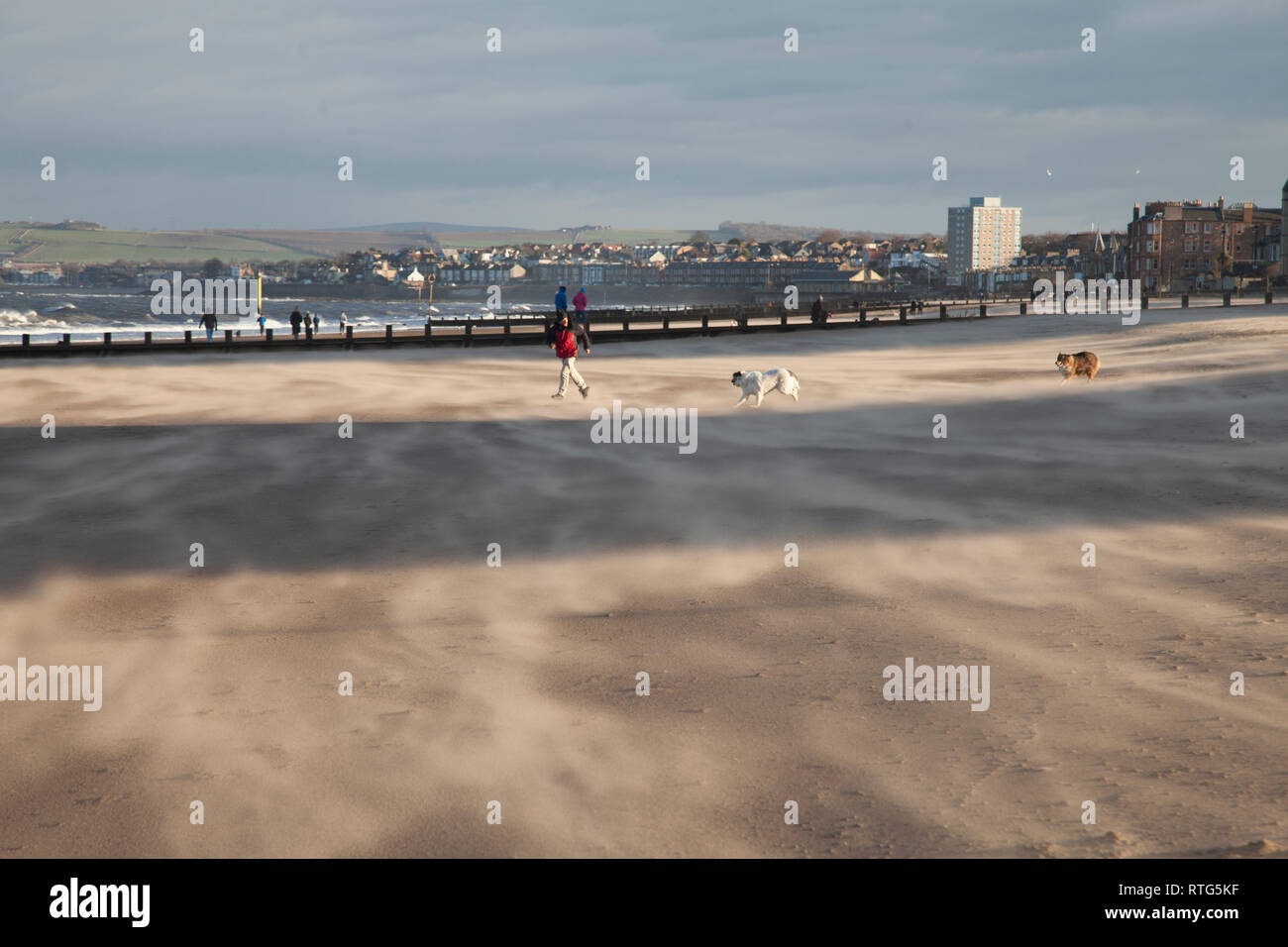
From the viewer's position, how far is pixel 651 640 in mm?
7477

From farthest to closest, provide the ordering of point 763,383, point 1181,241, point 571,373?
1. point 1181,241
2. point 571,373
3. point 763,383

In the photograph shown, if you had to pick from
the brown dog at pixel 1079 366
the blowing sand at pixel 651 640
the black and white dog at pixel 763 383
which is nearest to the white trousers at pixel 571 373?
the black and white dog at pixel 763 383

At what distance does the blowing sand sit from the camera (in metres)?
4.97

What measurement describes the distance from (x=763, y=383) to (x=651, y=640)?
13.5m

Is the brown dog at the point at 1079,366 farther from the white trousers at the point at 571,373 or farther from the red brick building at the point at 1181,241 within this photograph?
the red brick building at the point at 1181,241

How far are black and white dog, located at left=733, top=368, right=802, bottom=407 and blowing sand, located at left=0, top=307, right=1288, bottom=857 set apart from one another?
3.25 m

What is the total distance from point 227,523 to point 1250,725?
9387 mm

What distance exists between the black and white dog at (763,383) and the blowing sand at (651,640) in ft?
10.7

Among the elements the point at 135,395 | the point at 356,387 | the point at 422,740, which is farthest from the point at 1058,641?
the point at 135,395

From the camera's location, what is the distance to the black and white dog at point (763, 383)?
2041 centimetres

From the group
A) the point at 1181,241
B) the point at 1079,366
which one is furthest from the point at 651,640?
the point at 1181,241

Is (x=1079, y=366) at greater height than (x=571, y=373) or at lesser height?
greater

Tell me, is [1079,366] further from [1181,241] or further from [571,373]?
[1181,241]

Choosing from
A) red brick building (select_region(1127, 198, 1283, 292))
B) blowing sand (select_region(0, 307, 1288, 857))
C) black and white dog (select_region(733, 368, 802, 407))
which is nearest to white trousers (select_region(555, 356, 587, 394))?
black and white dog (select_region(733, 368, 802, 407))
